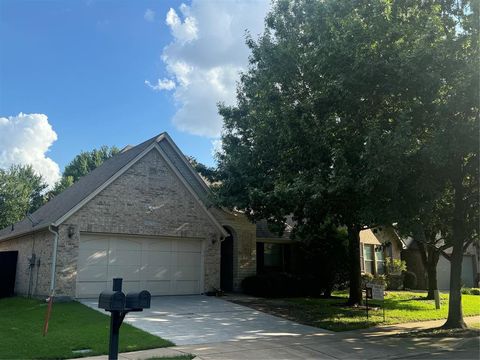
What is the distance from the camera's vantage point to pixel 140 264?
19562 millimetres

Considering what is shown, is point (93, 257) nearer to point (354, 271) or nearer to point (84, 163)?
point (354, 271)

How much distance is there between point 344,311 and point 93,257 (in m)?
9.92

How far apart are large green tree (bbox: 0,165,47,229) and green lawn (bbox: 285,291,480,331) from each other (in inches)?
1505

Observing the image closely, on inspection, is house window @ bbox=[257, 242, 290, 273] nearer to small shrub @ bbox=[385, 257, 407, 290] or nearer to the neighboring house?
the neighboring house

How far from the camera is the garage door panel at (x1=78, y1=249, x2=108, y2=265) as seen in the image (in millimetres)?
18109

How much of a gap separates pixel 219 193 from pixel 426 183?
10.3 metres

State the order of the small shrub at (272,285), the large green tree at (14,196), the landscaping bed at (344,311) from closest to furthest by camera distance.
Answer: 1. the landscaping bed at (344,311)
2. the small shrub at (272,285)
3. the large green tree at (14,196)

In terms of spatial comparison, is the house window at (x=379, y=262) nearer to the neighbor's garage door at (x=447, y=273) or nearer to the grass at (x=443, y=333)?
the neighbor's garage door at (x=447, y=273)

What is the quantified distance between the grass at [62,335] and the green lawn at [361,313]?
6125 millimetres

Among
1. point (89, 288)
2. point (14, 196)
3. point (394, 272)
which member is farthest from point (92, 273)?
point (14, 196)

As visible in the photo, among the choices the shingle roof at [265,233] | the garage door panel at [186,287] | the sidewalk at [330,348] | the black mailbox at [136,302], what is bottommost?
the sidewalk at [330,348]

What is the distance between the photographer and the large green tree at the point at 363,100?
36.6 feet

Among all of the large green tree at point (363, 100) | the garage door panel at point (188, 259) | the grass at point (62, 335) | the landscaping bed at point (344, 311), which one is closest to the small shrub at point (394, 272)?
the landscaping bed at point (344, 311)

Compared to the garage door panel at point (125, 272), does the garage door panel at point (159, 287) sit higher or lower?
lower
